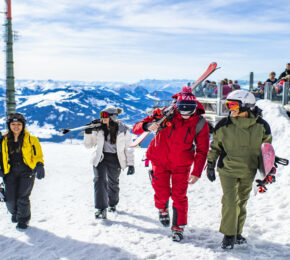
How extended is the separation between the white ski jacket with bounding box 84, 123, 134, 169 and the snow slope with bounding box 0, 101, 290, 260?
3.25 feet

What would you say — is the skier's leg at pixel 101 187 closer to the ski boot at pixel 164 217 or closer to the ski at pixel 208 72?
the ski boot at pixel 164 217

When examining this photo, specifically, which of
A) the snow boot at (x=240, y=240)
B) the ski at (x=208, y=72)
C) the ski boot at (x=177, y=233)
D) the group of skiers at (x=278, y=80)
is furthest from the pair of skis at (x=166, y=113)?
the group of skiers at (x=278, y=80)

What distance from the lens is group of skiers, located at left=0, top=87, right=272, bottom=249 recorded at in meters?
3.65

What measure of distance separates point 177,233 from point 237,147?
144 centimetres

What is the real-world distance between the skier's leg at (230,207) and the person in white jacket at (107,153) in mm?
1995

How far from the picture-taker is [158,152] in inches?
165

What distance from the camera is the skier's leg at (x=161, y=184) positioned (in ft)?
13.8

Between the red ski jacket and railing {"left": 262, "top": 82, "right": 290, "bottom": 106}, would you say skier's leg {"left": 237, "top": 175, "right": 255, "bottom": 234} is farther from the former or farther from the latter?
railing {"left": 262, "top": 82, "right": 290, "bottom": 106}

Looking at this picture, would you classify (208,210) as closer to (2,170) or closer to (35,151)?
(35,151)

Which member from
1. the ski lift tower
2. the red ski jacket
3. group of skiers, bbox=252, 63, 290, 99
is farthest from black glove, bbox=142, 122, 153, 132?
the ski lift tower

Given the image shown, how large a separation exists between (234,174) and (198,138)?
0.68 metres

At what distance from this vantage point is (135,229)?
15.1ft

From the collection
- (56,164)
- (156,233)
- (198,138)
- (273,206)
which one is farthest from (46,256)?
(56,164)

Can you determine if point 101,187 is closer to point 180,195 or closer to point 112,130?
point 112,130
